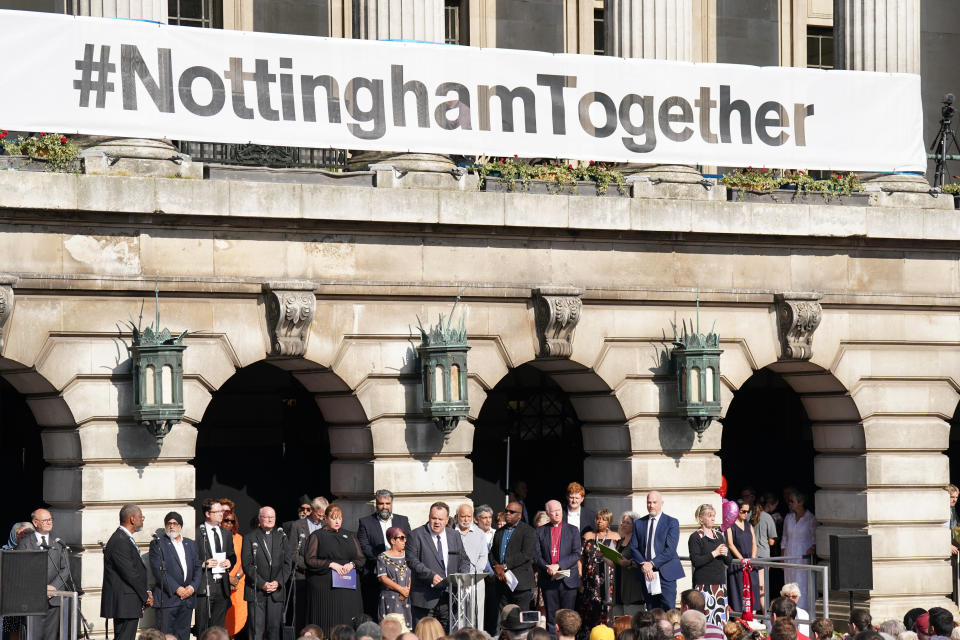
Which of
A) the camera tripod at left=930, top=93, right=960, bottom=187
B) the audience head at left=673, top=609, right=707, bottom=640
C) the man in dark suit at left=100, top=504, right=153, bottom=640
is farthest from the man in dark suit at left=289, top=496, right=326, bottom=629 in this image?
the camera tripod at left=930, top=93, right=960, bottom=187

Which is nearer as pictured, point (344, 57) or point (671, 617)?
point (671, 617)

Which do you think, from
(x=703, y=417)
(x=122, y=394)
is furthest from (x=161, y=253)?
(x=703, y=417)

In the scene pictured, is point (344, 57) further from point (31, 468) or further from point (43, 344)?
point (31, 468)

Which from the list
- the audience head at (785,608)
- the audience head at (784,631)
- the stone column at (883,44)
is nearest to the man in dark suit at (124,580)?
the audience head at (785,608)

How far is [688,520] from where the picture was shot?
26.8 m

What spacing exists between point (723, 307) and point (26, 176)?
32.0 feet

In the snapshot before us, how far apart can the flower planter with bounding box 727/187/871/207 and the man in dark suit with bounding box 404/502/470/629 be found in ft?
23.5

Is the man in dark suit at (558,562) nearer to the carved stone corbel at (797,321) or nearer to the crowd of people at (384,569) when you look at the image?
the crowd of people at (384,569)

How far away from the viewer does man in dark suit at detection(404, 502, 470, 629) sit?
22.7 m

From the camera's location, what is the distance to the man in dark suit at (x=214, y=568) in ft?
73.2

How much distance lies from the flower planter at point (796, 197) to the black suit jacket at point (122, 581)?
10.3 meters

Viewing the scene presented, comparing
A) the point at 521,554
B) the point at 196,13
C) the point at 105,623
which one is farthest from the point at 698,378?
the point at 196,13

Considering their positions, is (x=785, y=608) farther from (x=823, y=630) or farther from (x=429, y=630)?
(x=429, y=630)

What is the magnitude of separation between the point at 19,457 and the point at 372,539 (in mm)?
6365
